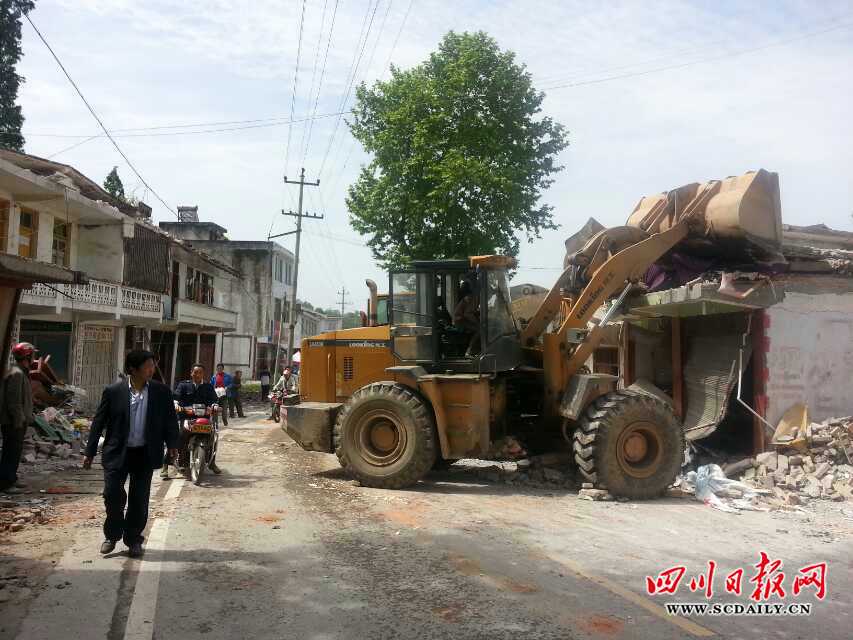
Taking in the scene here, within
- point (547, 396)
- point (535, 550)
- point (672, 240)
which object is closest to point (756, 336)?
point (672, 240)

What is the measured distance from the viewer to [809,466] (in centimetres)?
935

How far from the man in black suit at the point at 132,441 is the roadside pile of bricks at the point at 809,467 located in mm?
7075

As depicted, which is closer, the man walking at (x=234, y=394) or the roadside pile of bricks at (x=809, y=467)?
the roadside pile of bricks at (x=809, y=467)

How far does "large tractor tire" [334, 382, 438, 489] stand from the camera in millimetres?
8867

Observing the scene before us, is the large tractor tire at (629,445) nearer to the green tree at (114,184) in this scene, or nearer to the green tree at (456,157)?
the green tree at (456,157)

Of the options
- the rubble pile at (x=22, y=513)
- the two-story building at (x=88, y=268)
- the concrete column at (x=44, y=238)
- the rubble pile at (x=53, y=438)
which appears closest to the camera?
the rubble pile at (x=22, y=513)

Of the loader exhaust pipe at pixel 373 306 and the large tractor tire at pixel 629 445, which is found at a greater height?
the loader exhaust pipe at pixel 373 306

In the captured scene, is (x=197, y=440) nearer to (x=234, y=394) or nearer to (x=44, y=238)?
(x=234, y=394)

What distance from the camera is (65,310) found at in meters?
20.5

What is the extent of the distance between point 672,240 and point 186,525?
713cm

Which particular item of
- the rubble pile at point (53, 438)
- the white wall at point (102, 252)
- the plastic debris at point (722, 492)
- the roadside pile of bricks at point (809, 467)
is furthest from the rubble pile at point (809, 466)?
the white wall at point (102, 252)

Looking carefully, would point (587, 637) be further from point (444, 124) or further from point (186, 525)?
point (444, 124)

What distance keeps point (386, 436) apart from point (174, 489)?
2.79m

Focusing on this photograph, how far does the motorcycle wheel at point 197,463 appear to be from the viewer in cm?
935
